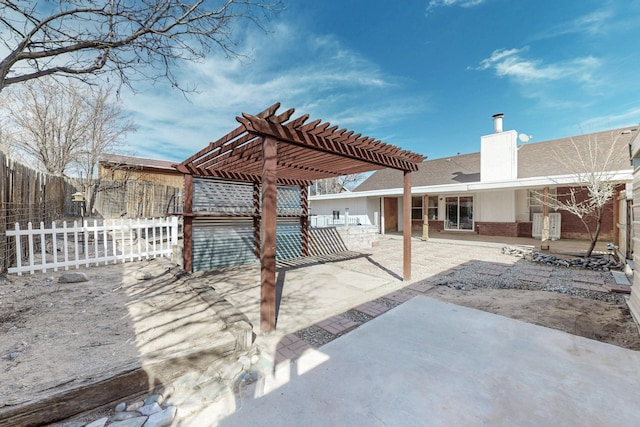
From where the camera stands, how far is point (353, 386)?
2088 mm

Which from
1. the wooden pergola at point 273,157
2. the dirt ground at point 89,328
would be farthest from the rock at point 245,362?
the wooden pergola at point 273,157

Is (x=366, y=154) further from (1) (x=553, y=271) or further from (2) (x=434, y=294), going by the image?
(1) (x=553, y=271)

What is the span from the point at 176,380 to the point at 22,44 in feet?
14.6

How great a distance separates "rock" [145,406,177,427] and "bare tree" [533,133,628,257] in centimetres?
884

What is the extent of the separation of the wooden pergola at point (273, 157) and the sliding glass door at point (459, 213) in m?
10.2

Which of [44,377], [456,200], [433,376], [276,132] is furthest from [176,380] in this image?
[456,200]

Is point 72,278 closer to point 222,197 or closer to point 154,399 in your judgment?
point 222,197

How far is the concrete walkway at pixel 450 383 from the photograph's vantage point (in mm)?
1777

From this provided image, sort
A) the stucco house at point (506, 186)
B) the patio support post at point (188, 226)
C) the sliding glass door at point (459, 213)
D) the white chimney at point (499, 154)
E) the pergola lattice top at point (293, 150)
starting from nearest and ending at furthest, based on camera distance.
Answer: the pergola lattice top at point (293, 150)
the patio support post at point (188, 226)
the stucco house at point (506, 186)
the white chimney at point (499, 154)
the sliding glass door at point (459, 213)

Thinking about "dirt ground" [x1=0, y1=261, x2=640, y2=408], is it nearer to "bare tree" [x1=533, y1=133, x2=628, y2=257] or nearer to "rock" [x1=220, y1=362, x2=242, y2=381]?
"rock" [x1=220, y1=362, x2=242, y2=381]

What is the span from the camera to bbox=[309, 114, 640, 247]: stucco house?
30.2 ft

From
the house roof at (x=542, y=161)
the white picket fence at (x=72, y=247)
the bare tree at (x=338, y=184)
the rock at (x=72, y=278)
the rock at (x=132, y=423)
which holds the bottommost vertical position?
the rock at (x=132, y=423)

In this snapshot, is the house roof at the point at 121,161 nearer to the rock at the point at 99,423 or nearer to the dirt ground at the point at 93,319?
the dirt ground at the point at 93,319

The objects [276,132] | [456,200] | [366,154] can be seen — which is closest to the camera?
[276,132]
